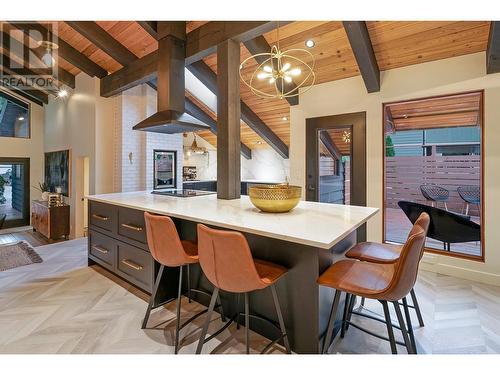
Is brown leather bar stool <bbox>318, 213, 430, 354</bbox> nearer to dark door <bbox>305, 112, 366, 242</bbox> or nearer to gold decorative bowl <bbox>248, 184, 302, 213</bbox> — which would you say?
gold decorative bowl <bbox>248, 184, 302, 213</bbox>

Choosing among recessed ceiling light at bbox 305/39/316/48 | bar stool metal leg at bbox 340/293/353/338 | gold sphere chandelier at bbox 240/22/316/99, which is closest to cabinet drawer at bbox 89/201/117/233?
gold sphere chandelier at bbox 240/22/316/99

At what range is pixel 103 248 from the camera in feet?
10.6

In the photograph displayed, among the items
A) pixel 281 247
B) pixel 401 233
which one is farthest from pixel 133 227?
pixel 401 233

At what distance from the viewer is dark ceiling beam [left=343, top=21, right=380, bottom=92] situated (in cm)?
297

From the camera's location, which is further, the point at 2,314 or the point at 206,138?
the point at 206,138

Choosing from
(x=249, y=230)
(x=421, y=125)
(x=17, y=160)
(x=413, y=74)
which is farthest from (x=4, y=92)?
(x=421, y=125)

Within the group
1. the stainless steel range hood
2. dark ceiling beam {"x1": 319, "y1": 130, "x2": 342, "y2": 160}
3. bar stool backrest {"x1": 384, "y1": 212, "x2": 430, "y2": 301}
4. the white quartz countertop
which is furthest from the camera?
dark ceiling beam {"x1": 319, "y1": 130, "x2": 342, "y2": 160}

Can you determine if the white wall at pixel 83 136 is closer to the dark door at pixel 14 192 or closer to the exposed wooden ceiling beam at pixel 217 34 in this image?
the dark door at pixel 14 192

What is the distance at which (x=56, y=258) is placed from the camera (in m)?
4.06

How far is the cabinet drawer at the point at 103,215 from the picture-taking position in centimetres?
302

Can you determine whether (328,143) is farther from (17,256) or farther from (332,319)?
(17,256)

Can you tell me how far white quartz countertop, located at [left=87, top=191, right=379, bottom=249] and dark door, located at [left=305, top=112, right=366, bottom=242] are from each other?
1.74 metres
